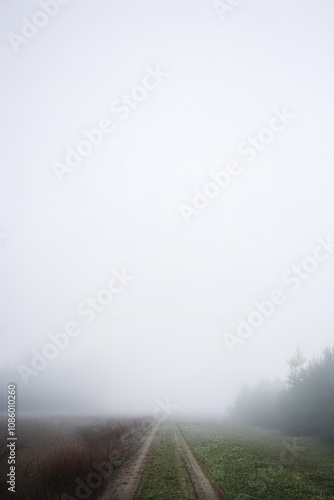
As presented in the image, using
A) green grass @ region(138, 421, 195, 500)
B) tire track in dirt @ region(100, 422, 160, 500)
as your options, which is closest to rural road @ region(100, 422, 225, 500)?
tire track in dirt @ region(100, 422, 160, 500)

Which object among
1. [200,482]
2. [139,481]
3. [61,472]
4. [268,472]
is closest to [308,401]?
[268,472]

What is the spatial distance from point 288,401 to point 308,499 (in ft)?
131

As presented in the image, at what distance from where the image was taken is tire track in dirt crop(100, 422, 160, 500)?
1275cm

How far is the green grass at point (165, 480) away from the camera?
41.7 feet

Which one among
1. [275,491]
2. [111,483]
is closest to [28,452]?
[111,483]

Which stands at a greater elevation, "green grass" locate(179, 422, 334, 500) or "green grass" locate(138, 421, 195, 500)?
"green grass" locate(138, 421, 195, 500)

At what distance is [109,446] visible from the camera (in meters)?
23.5

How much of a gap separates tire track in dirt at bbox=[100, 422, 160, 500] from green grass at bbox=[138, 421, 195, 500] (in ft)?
1.15

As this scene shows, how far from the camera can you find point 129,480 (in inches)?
591

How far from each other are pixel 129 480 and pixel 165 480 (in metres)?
1.92

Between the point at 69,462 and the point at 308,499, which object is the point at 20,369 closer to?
the point at 69,462

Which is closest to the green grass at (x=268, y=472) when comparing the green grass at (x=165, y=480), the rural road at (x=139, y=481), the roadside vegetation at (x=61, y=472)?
the rural road at (x=139, y=481)

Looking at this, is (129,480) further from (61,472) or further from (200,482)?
(200,482)

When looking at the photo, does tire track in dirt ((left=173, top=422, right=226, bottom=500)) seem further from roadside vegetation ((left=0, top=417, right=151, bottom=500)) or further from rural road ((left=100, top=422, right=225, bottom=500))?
roadside vegetation ((left=0, top=417, right=151, bottom=500))
